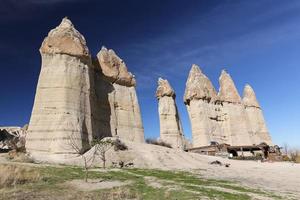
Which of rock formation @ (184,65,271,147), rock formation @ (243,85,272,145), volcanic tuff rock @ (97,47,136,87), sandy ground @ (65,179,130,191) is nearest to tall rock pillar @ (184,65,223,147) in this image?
rock formation @ (184,65,271,147)

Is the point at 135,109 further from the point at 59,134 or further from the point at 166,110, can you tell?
the point at 59,134

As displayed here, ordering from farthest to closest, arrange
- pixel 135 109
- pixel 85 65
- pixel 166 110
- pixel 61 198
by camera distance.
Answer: pixel 166 110
pixel 135 109
pixel 85 65
pixel 61 198

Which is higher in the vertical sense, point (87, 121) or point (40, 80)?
point (40, 80)

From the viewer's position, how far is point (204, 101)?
74625mm

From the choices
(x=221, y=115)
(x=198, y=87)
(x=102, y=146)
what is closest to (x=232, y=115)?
(x=221, y=115)

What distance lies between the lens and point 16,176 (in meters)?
22.0

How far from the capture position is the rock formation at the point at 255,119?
78838mm

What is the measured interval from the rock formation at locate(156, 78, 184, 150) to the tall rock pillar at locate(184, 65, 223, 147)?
360 cm

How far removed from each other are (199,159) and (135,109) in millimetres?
14788

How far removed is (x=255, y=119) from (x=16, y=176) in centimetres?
6737

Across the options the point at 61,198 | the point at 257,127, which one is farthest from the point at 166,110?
the point at 61,198

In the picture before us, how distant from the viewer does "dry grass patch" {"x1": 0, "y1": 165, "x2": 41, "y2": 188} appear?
67.4 feet

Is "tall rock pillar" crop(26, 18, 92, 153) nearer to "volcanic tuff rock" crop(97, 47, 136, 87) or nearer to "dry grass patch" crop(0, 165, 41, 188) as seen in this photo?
"volcanic tuff rock" crop(97, 47, 136, 87)

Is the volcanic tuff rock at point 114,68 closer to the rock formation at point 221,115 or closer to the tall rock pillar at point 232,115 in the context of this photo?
the rock formation at point 221,115
